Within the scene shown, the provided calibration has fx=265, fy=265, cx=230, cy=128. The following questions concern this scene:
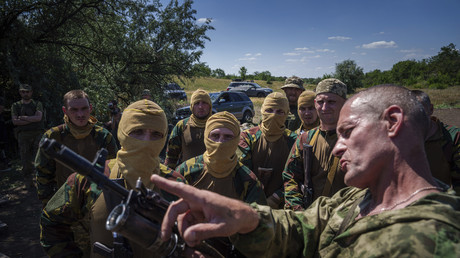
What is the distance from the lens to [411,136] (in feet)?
4.03

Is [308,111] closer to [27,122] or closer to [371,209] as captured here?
[371,209]

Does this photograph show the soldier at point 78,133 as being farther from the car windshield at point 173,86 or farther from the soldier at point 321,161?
the car windshield at point 173,86

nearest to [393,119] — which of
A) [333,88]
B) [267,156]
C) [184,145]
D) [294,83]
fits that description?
[333,88]

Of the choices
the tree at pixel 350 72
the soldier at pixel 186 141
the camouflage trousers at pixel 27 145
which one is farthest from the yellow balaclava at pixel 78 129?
the tree at pixel 350 72

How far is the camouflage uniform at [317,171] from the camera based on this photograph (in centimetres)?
296

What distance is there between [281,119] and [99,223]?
2.94 metres

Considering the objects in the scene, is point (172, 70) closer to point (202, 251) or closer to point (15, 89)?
point (15, 89)

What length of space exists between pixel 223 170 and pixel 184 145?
186 centimetres

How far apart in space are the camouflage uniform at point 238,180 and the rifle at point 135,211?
1.15 metres

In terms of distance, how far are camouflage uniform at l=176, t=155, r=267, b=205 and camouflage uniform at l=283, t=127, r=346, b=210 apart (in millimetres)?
604

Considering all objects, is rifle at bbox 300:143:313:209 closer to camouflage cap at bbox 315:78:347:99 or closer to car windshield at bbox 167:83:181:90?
camouflage cap at bbox 315:78:347:99

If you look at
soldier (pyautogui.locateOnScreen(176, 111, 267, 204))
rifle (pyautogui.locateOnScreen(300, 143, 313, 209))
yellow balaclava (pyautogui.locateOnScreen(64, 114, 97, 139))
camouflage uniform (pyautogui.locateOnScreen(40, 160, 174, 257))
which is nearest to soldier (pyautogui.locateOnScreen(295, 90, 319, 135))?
rifle (pyautogui.locateOnScreen(300, 143, 313, 209))

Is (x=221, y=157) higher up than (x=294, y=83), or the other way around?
(x=294, y=83)

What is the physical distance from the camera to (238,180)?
8.77 ft
